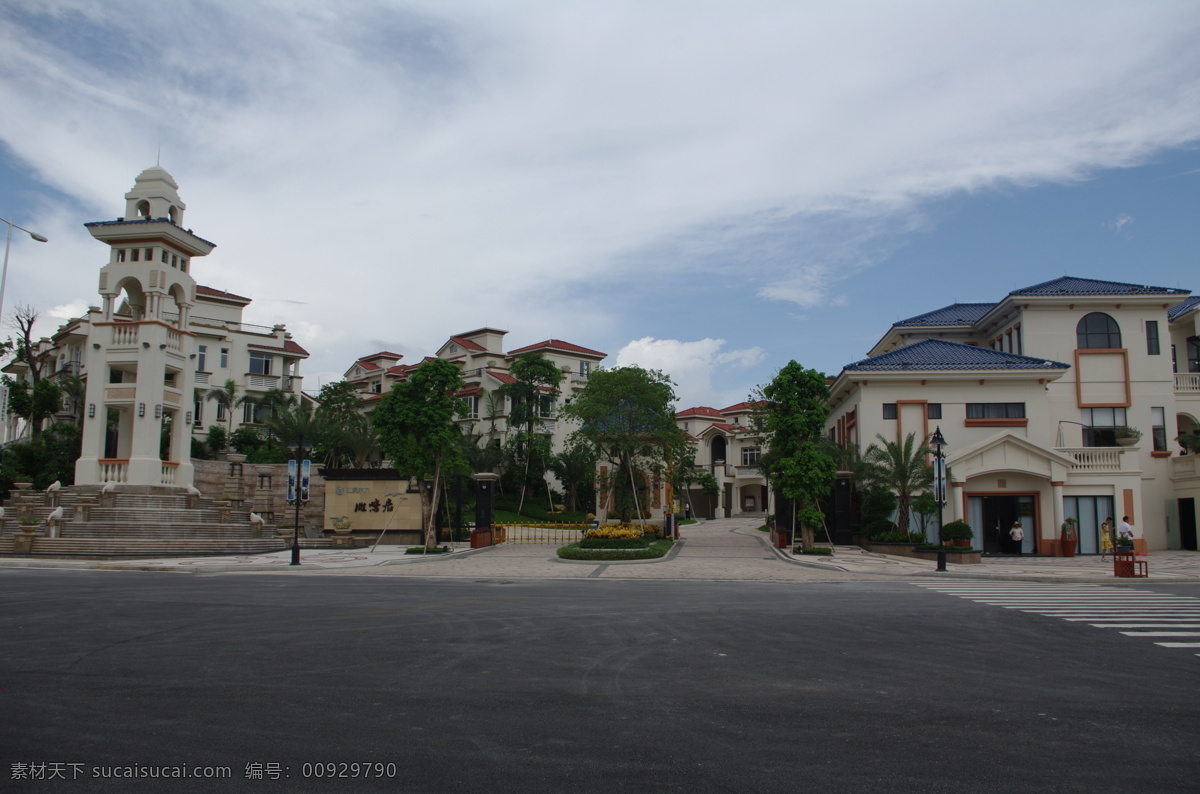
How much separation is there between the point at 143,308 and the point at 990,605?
118ft

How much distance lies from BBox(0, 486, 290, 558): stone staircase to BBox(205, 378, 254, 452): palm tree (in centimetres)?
1917

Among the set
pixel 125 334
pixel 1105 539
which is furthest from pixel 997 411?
pixel 125 334

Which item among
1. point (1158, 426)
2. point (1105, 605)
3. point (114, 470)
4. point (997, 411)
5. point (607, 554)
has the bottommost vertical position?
point (607, 554)

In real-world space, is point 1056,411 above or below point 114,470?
above

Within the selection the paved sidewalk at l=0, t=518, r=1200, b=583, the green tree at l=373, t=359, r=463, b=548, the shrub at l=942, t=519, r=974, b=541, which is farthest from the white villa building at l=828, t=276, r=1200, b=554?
the green tree at l=373, t=359, r=463, b=548

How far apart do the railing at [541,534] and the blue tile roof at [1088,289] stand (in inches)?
941

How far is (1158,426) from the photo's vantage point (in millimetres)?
38156

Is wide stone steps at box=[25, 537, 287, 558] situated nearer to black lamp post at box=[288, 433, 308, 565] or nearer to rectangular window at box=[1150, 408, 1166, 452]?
black lamp post at box=[288, 433, 308, 565]

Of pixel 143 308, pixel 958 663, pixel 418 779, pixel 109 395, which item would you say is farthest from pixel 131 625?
pixel 143 308

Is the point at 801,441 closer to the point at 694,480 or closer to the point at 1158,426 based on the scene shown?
the point at 1158,426

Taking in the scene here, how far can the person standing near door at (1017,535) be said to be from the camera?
32.0 meters

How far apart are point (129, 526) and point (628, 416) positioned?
21979mm

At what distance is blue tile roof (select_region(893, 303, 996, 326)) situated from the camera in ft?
149

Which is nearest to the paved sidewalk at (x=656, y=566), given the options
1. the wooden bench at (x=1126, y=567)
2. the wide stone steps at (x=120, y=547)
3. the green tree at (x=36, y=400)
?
the wooden bench at (x=1126, y=567)
